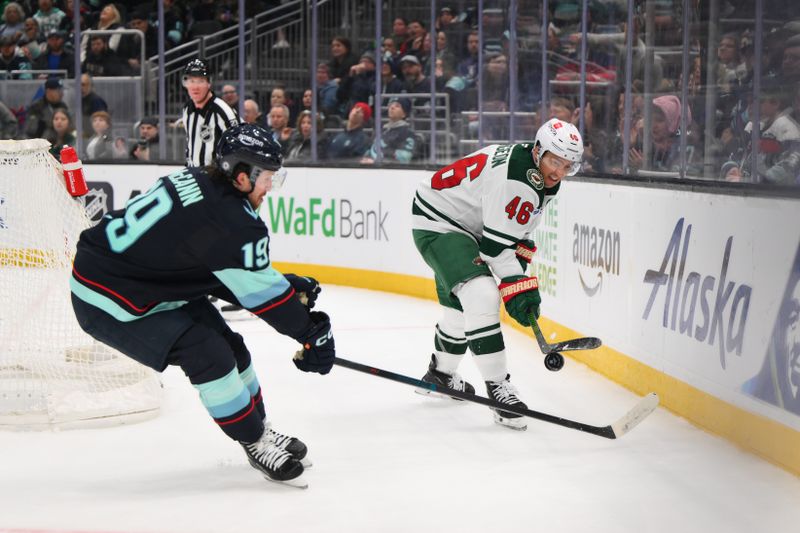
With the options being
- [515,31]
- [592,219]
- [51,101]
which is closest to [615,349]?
[592,219]

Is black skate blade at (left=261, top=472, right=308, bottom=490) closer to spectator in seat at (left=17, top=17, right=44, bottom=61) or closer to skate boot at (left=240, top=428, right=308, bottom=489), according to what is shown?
skate boot at (left=240, top=428, right=308, bottom=489)

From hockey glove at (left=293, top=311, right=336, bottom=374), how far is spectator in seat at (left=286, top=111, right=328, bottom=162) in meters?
5.07

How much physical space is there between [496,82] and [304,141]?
1.66m

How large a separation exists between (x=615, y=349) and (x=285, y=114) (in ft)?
14.3

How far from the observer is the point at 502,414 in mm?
4094

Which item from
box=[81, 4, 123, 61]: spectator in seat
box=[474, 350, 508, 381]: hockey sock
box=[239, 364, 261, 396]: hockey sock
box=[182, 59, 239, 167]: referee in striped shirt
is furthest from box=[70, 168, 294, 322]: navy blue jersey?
box=[81, 4, 123, 61]: spectator in seat

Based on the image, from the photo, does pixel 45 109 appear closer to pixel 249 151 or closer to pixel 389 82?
pixel 389 82

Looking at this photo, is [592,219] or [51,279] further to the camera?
[592,219]

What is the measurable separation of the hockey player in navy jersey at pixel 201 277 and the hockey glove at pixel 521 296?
86 cm

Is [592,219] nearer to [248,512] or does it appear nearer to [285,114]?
[248,512]

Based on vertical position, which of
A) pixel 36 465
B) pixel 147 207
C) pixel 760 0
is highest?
pixel 760 0

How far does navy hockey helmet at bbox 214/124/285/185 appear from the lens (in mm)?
3031

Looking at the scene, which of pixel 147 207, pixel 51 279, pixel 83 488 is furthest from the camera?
pixel 51 279

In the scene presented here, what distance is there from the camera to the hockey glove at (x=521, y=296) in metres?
3.83
